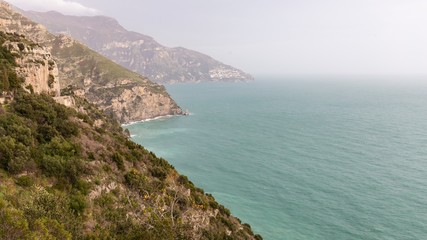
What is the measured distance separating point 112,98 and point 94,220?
161 meters

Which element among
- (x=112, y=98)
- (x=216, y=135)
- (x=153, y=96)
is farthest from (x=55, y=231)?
(x=153, y=96)

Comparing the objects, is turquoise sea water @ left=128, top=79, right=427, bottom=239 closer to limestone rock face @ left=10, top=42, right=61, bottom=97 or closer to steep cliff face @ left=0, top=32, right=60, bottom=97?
limestone rock face @ left=10, top=42, right=61, bottom=97

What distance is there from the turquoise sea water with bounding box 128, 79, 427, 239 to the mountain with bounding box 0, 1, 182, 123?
2016cm

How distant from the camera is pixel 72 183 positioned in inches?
995

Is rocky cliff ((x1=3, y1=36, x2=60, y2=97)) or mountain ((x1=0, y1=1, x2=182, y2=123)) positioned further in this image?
mountain ((x1=0, y1=1, x2=182, y2=123))

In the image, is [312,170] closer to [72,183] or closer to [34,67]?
[34,67]

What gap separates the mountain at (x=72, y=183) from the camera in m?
17.2

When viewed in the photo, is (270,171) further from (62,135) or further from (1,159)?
(1,159)

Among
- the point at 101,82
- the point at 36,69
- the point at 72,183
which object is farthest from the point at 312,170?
the point at 101,82

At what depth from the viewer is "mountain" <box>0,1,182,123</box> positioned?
566 ft

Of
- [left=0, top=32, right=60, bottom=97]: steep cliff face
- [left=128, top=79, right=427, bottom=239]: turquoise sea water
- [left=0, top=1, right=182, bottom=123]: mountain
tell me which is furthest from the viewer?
[left=0, top=1, right=182, bottom=123]: mountain

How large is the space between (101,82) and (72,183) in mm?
173134

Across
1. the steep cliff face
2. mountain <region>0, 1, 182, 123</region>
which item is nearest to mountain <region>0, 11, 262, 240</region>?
the steep cliff face

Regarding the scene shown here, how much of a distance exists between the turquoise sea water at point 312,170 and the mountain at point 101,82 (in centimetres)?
2016
